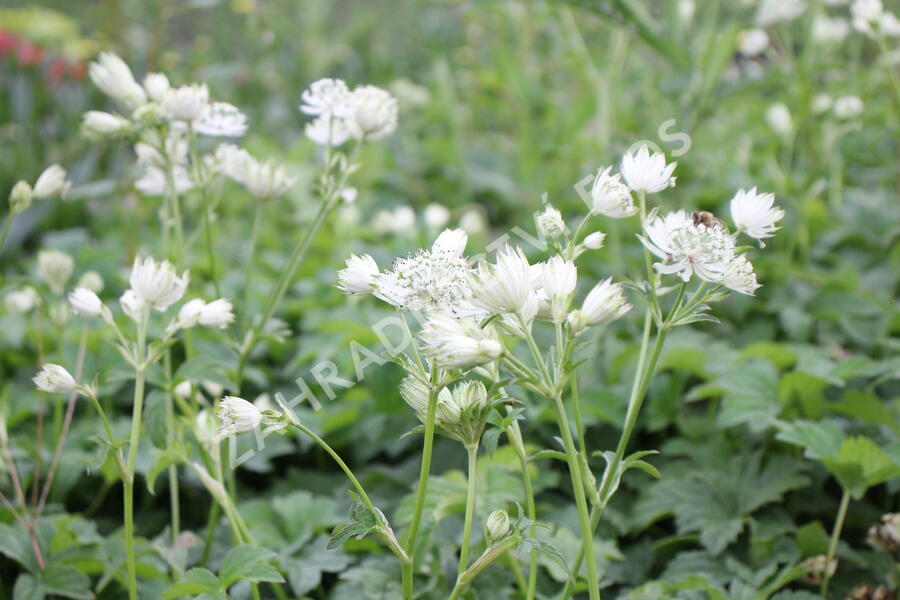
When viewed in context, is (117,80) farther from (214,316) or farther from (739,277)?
(739,277)

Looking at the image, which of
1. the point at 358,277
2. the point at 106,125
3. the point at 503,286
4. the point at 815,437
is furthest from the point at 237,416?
the point at 815,437

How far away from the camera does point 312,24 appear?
3.63 m

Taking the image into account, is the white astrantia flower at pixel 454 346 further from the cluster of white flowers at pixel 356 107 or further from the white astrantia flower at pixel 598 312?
the cluster of white flowers at pixel 356 107

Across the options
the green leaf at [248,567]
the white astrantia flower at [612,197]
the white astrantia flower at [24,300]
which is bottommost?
the green leaf at [248,567]

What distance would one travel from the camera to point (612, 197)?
0.89 m

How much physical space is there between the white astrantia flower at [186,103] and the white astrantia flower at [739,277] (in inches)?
27.3

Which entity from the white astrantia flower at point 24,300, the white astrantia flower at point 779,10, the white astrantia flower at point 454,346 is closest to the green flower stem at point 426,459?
the white astrantia flower at point 454,346

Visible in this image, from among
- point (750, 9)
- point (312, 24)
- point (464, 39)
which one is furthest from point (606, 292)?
point (464, 39)

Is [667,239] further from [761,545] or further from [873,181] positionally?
[873,181]

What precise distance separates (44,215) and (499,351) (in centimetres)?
208

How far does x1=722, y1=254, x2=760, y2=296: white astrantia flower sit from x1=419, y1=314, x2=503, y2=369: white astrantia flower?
0.24m

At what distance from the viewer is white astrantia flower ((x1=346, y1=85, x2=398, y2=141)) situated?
3.63ft

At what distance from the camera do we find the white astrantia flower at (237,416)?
82 centimetres

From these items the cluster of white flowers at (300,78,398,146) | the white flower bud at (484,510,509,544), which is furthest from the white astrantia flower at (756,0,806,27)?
the white flower bud at (484,510,509,544)
